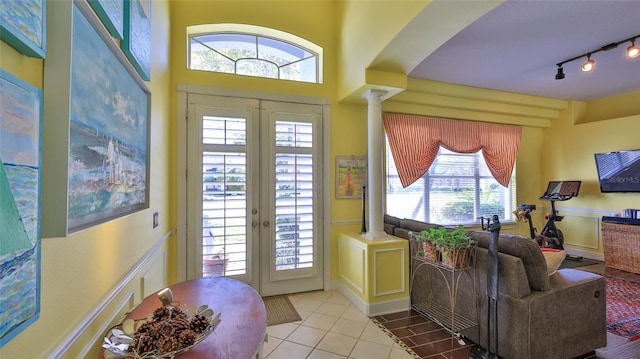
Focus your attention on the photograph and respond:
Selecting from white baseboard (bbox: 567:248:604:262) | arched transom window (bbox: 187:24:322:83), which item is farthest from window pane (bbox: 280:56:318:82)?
white baseboard (bbox: 567:248:604:262)

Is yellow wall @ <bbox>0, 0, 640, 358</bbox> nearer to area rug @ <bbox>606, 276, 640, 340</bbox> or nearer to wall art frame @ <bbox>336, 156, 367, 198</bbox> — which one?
wall art frame @ <bbox>336, 156, 367, 198</bbox>

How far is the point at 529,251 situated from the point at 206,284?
237 cm

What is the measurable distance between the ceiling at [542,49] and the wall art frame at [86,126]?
220 cm

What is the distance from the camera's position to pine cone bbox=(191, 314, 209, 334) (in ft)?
3.26

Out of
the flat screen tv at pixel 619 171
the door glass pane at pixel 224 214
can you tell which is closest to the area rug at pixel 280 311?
the door glass pane at pixel 224 214

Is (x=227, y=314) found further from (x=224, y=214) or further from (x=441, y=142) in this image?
(x=441, y=142)

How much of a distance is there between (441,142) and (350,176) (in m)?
1.98

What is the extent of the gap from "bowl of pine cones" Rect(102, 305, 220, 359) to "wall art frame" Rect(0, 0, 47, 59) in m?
0.87

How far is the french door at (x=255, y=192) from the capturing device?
3.09m

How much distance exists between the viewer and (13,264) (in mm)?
612

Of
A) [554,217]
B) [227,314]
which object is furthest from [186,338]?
[554,217]

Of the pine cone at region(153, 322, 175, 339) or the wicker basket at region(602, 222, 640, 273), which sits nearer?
the pine cone at region(153, 322, 175, 339)

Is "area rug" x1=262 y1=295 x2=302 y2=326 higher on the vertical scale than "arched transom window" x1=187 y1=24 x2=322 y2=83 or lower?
lower

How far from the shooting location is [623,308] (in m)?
3.00
